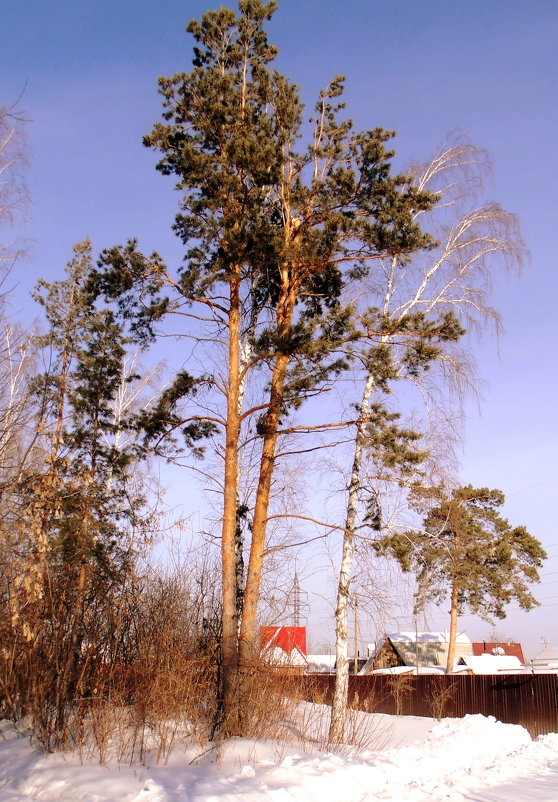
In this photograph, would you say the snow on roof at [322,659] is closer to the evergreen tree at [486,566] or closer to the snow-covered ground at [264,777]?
the evergreen tree at [486,566]

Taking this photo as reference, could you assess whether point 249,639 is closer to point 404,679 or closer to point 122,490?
point 122,490

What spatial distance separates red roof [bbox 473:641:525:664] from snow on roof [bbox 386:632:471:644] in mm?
2804

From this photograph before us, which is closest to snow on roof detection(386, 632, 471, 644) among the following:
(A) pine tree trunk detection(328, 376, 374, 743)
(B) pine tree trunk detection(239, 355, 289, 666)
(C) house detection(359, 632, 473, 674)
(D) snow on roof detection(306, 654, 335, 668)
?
(C) house detection(359, 632, 473, 674)

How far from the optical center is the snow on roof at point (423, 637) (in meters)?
47.6

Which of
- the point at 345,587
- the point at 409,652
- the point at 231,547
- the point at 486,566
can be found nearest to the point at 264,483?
the point at 231,547

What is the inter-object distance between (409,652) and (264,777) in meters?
43.2

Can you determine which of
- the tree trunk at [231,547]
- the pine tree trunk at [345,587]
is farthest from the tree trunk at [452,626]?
the tree trunk at [231,547]

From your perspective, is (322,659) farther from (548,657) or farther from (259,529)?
(259,529)

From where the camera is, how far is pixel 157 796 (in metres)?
5.98

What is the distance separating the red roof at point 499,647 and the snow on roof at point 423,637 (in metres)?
2.80

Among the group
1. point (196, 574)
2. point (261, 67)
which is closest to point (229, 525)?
point (196, 574)

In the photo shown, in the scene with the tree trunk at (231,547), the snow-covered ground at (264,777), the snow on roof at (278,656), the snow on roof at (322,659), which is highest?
the tree trunk at (231,547)

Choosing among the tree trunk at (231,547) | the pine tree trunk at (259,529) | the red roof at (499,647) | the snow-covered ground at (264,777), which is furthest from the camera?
the red roof at (499,647)

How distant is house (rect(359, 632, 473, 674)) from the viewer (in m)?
45.8
